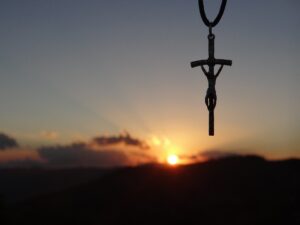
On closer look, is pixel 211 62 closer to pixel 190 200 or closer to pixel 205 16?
pixel 205 16

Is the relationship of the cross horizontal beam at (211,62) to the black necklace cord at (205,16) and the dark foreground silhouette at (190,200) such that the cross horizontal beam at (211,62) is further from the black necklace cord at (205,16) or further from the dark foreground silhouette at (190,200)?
the dark foreground silhouette at (190,200)

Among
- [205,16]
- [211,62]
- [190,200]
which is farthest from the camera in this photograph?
[190,200]

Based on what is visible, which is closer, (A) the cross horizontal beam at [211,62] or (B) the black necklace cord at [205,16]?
(B) the black necklace cord at [205,16]

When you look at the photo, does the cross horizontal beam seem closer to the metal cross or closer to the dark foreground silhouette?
the metal cross

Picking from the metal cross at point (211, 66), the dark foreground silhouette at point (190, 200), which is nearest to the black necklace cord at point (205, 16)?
the metal cross at point (211, 66)

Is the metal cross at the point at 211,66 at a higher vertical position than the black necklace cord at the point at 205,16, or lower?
lower

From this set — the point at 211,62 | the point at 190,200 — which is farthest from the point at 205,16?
the point at 190,200

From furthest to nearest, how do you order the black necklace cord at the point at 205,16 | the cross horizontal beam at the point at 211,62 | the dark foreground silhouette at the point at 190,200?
the dark foreground silhouette at the point at 190,200 → the cross horizontal beam at the point at 211,62 → the black necklace cord at the point at 205,16

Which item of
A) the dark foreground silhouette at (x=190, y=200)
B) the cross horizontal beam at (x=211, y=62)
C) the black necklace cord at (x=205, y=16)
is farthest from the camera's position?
the dark foreground silhouette at (x=190, y=200)

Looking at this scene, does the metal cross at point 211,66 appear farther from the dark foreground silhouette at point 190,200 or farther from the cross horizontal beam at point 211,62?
the dark foreground silhouette at point 190,200

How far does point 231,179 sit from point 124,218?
1823 cm

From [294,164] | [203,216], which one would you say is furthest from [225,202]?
[294,164]

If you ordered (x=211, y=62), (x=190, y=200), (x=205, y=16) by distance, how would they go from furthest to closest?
(x=190, y=200) → (x=211, y=62) → (x=205, y=16)

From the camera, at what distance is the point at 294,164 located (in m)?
91.1
